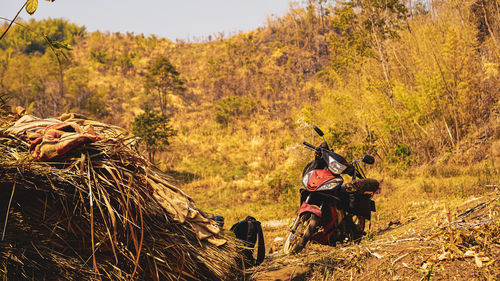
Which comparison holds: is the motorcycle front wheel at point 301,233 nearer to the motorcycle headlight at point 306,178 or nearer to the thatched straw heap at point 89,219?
the motorcycle headlight at point 306,178

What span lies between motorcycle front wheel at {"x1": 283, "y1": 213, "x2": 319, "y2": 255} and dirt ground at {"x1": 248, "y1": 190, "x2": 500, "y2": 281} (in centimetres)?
9

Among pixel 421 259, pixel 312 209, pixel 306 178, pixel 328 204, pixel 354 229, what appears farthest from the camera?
pixel 354 229

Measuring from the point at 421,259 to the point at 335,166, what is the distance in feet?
4.69

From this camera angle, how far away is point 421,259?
2332 mm

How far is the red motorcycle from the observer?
341 cm

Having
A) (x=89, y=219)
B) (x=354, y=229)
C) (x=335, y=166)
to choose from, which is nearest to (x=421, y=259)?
(x=335, y=166)

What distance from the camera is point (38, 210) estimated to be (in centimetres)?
193

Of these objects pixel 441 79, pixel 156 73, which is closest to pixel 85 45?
pixel 156 73

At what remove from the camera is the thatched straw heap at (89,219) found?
184 centimetres

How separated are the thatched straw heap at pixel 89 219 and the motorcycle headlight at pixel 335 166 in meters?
1.78

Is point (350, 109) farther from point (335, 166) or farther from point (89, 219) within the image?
point (89, 219)

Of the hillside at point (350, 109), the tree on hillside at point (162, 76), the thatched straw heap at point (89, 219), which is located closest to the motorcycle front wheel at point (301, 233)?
the hillside at point (350, 109)

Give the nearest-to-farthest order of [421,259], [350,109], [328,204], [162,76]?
[421,259]
[328,204]
[350,109]
[162,76]

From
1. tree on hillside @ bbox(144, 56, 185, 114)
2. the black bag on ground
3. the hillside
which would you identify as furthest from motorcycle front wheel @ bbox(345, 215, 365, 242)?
tree on hillside @ bbox(144, 56, 185, 114)
